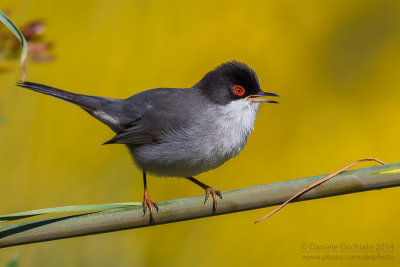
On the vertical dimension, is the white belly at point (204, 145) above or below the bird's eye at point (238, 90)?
below

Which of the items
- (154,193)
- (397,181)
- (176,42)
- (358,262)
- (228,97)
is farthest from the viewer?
(176,42)

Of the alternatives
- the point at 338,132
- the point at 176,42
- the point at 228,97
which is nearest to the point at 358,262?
the point at 338,132

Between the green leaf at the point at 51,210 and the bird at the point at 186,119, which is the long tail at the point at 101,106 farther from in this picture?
the green leaf at the point at 51,210

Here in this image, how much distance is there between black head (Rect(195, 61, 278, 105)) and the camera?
2893 mm

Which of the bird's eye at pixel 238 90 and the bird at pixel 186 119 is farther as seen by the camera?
the bird's eye at pixel 238 90

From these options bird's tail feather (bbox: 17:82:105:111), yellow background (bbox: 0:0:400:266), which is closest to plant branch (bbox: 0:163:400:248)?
bird's tail feather (bbox: 17:82:105:111)

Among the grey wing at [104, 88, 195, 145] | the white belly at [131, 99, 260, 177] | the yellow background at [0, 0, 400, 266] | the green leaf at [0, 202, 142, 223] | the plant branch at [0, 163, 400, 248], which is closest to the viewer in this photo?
the green leaf at [0, 202, 142, 223]

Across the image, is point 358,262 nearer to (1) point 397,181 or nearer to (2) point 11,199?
(1) point 397,181

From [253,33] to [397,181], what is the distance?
2543mm

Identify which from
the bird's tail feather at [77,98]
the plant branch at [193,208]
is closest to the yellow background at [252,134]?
the bird's tail feather at [77,98]

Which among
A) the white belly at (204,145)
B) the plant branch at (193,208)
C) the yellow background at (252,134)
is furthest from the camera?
the yellow background at (252,134)

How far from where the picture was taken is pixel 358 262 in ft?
10.5

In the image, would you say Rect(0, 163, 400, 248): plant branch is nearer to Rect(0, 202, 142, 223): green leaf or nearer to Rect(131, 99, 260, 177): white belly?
Rect(0, 202, 142, 223): green leaf

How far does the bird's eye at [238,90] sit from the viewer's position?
2.91 metres
